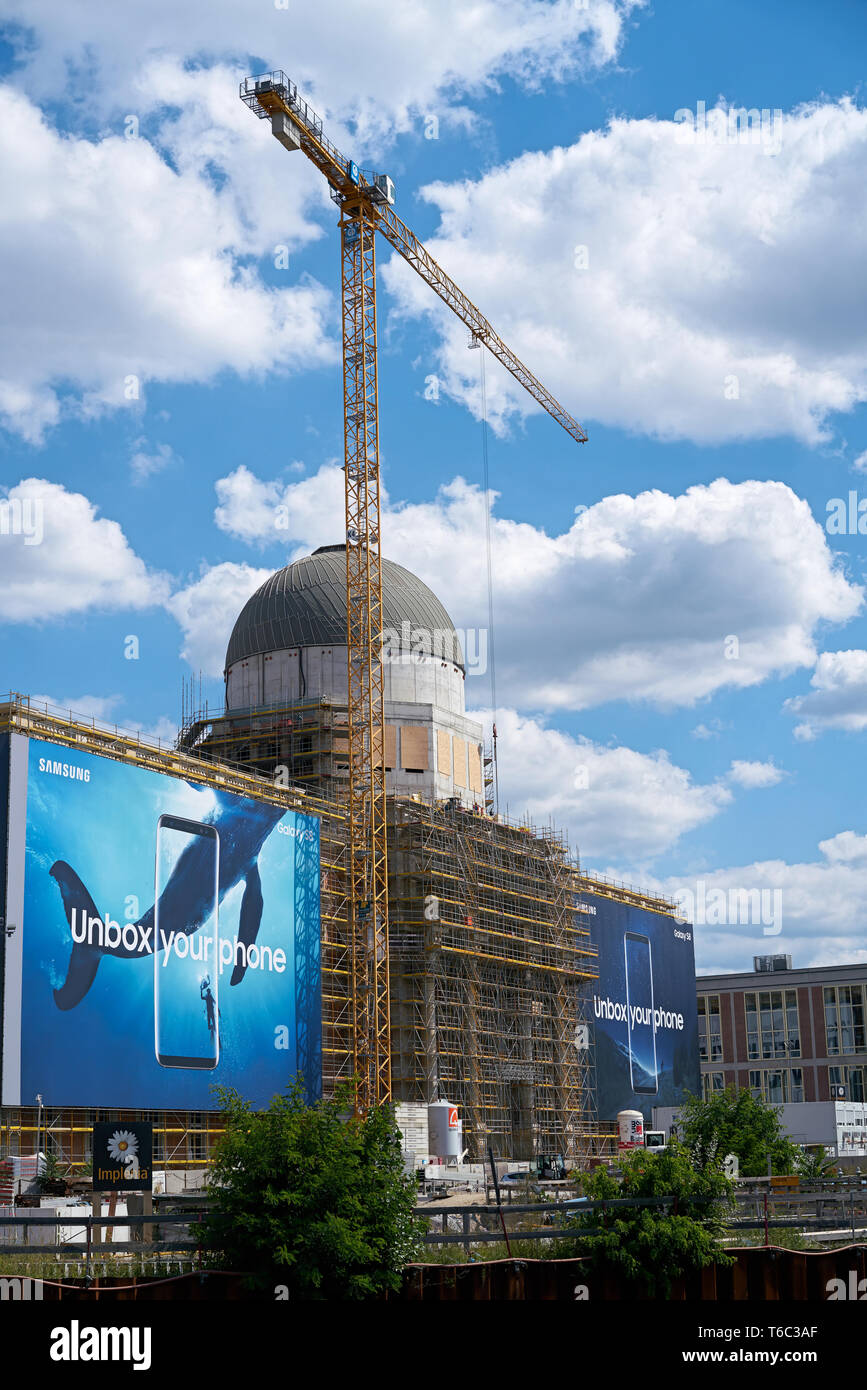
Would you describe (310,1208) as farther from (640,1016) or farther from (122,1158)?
(640,1016)

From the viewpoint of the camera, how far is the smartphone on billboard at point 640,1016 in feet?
384

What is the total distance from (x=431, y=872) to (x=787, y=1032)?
61.7m

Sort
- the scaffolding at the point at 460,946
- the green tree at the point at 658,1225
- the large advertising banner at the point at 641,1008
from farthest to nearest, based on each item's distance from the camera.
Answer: the large advertising banner at the point at 641,1008
the scaffolding at the point at 460,946
the green tree at the point at 658,1225

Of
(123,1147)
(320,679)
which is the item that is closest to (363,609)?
(320,679)

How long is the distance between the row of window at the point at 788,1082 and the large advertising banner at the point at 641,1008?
14.9 metres

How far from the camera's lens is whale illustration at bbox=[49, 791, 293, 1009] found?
68688mm

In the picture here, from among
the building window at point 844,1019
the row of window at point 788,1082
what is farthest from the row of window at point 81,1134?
the building window at point 844,1019

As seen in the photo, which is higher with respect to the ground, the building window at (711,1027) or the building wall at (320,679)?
the building wall at (320,679)

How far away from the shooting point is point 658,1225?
33562mm

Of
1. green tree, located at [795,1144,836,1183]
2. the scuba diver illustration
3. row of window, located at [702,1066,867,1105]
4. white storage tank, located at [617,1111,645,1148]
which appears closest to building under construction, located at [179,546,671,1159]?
white storage tank, located at [617,1111,645,1148]

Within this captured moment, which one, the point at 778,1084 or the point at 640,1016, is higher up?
the point at 640,1016

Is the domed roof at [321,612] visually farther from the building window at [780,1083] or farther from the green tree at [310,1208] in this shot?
the green tree at [310,1208]

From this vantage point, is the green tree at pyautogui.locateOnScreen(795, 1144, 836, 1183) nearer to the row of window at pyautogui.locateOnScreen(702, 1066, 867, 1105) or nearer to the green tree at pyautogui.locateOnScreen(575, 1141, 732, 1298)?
the green tree at pyautogui.locateOnScreen(575, 1141, 732, 1298)

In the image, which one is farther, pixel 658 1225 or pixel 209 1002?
pixel 209 1002
